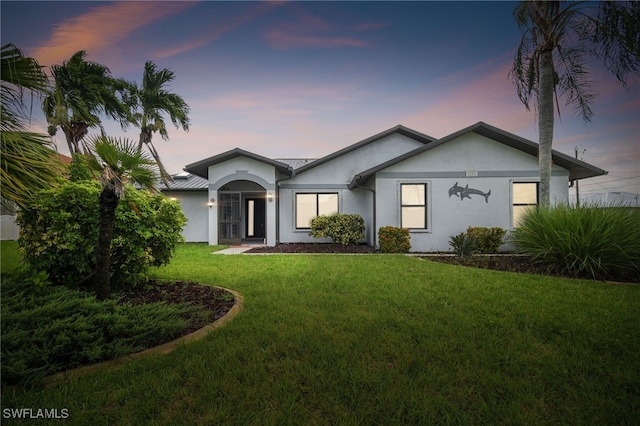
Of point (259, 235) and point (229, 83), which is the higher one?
point (229, 83)

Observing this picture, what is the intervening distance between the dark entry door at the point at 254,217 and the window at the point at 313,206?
4.88 m

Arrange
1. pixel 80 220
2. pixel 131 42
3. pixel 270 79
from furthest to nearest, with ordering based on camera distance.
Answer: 1. pixel 270 79
2. pixel 131 42
3. pixel 80 220

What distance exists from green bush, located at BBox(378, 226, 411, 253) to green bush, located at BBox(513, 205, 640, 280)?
415cm

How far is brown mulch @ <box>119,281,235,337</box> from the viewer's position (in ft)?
12.7

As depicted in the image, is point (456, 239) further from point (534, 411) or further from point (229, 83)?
point (229, 83)

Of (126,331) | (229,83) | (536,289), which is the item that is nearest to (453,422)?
(126,331)

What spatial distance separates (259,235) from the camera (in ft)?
62.0

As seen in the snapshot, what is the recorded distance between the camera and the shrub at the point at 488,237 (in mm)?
10562

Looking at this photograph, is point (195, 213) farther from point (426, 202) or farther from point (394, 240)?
point (426, 202)

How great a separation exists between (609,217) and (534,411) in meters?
7.51

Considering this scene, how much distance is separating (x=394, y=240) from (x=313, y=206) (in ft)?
16.9

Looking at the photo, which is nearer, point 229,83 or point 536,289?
point 536,289

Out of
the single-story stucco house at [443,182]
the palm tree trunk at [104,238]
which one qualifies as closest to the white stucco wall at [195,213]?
the single-story stucco house at [443,182]

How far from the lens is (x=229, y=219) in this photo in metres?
14.8
